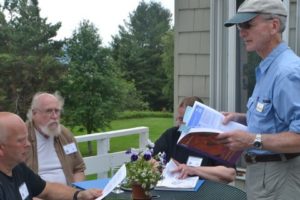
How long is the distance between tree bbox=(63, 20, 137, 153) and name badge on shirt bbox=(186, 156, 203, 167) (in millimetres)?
6393

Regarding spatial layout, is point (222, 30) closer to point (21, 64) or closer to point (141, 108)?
point (21, 64)

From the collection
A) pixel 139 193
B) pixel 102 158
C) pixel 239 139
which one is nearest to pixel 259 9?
pixel 239 139

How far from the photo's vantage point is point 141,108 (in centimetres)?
1956

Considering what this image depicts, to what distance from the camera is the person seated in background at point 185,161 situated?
304cm

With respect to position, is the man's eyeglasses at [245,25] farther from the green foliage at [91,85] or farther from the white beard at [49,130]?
the green foliage at [91,85]

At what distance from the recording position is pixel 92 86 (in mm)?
10102

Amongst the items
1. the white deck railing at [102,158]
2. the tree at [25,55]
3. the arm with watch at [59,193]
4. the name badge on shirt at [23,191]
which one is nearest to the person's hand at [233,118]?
the arm with watch at [59,193]

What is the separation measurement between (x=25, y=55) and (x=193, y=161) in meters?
11.6

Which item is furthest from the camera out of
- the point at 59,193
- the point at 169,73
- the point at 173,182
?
the point at 169,73

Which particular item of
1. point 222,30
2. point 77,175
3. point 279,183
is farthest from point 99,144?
point 279,183

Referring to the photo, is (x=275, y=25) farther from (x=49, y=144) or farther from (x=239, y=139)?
(x=49, y=144)

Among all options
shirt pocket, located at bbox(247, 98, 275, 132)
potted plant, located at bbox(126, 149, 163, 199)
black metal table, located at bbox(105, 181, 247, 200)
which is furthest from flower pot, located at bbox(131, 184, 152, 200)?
shirt pocket, located at bbox(247, 98, 275, 132)

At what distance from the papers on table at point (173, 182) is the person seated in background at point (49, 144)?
1.04 metres

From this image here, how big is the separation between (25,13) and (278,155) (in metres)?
15.3
